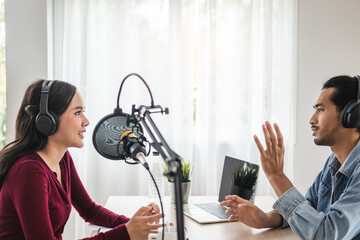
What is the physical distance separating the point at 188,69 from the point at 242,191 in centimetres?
141

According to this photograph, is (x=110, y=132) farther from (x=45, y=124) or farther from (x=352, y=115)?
(x=352, y=115)

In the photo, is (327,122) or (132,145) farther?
(327,122)

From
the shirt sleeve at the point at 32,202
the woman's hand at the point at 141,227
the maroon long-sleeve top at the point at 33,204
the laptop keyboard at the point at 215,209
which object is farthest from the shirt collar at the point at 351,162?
the shirt sleeve at the point at 32,202

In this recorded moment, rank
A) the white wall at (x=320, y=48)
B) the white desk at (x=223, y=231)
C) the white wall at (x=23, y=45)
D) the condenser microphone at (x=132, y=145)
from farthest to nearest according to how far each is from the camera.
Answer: the white wall at (x=320, y=48), the white wall at (x=23, y=45), the white desk at (x=223, y=231), the condenser microphone at (x=132, y=145)

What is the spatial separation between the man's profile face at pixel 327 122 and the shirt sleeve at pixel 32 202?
1.03 metres

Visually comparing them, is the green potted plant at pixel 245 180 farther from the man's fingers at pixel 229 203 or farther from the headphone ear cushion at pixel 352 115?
the headphone ear cushion at pixel 352 115

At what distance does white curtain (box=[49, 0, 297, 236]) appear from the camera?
2.97m

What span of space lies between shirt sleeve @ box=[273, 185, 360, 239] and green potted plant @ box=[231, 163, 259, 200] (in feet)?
1.23

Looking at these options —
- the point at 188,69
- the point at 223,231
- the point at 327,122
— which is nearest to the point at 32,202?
the point at 223,231

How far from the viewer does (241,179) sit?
1832mm

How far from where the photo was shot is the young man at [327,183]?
1331 mm

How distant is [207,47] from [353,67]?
1.16 metres

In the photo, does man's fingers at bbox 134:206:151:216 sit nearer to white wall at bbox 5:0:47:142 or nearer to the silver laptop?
the silver laptop

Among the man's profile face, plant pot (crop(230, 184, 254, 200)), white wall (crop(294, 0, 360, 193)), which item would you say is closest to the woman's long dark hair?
plant pot (crop(230, 184, 254, 200))
